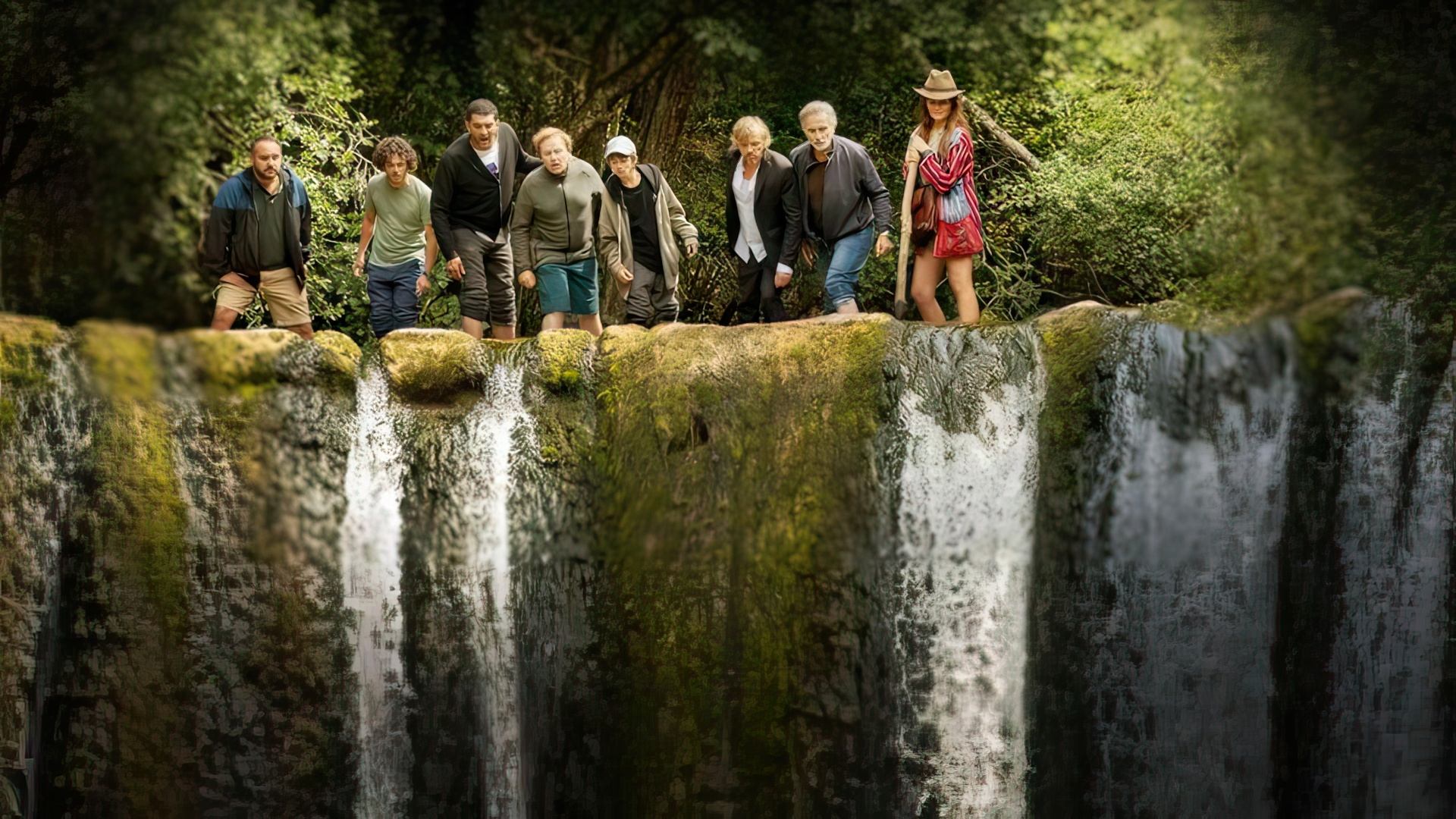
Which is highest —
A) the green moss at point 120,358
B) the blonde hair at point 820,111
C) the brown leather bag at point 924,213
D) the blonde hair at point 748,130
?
the blonde hair at point 820,111

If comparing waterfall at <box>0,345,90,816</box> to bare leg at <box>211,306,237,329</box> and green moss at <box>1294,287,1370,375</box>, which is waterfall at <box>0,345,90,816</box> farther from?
green moss at <box>1294,287,1370,375</box>

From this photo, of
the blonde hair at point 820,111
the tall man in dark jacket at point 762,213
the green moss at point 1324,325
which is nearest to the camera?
the green moss at point 1324,325

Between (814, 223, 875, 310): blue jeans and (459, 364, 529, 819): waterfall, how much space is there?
58.0 inches

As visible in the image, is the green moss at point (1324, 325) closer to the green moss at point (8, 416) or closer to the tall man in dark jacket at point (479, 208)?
the tall man in dark jacket at point (479, 208)

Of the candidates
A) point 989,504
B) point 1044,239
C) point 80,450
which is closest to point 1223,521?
point 989,504

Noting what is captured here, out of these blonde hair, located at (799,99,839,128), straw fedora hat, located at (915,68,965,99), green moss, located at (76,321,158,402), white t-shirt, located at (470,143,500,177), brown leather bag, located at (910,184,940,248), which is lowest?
green moss, located at (76,321,158,402)

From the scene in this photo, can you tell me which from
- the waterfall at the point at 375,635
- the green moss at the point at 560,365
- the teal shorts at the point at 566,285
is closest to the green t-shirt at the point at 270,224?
the waterfall at the point at 375,635

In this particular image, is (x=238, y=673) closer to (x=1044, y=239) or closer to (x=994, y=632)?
(x=994, y=632)

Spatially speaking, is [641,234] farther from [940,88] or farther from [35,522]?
[35,522]

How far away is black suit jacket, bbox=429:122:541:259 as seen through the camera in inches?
275

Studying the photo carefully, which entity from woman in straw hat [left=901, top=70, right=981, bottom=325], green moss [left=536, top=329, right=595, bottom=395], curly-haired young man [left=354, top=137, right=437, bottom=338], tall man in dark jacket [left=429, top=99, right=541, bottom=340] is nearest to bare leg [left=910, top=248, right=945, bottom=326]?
woman in straw hat [left=901, top=70, right=981, bottom=325]

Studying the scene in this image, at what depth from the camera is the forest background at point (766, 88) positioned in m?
5.92

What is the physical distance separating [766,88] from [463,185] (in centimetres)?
137

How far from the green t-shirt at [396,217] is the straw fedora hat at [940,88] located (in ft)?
7.23
